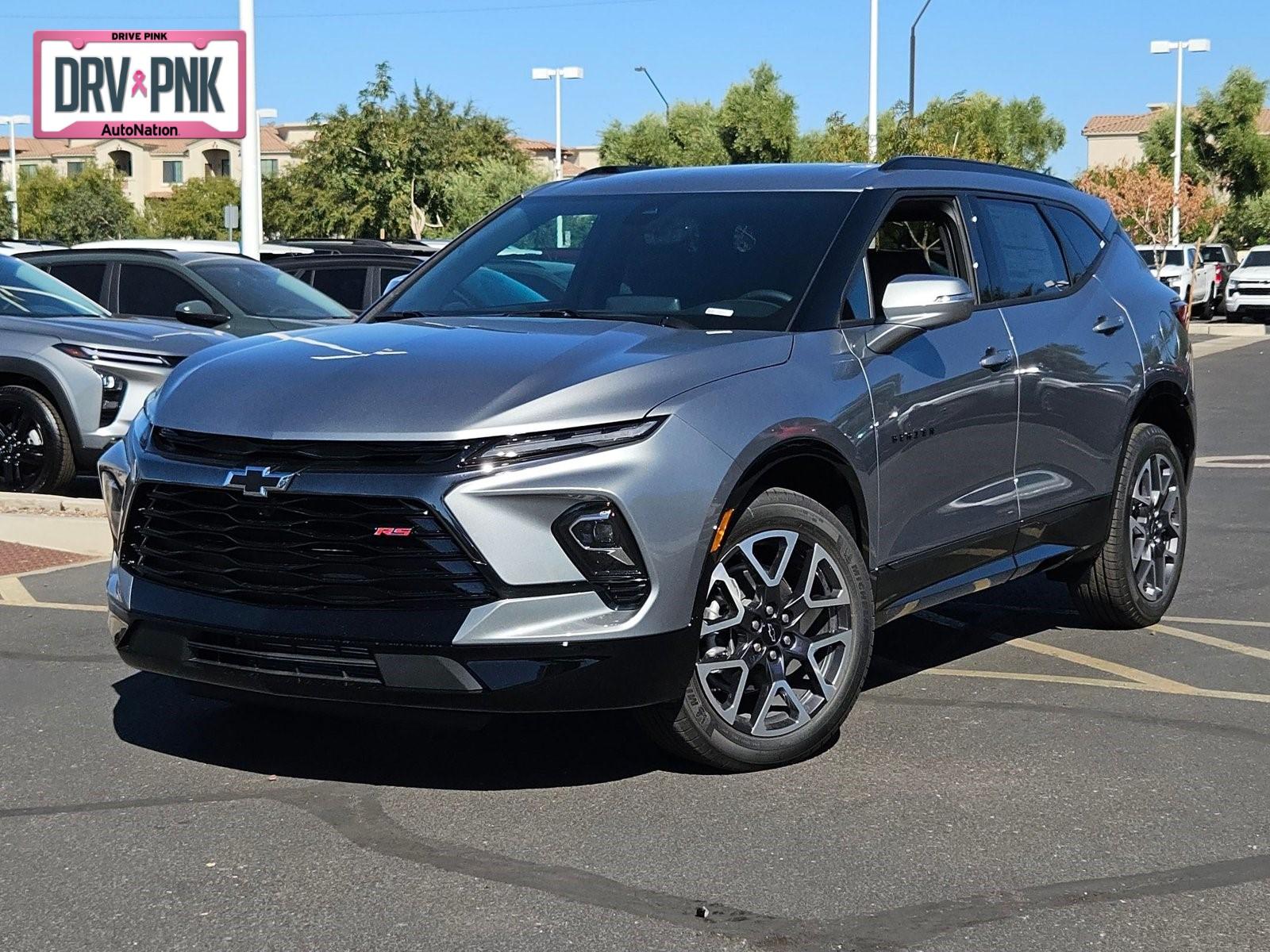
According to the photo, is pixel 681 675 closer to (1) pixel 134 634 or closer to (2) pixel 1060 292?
(1) pixel 134 634

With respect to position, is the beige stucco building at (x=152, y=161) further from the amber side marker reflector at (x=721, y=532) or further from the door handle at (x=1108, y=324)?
the amber side marker reflector at (x=721, y=532)

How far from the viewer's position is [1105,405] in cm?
708

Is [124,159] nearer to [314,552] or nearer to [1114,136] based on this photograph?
[1114,136]

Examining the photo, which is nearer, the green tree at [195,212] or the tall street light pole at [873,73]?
the tall street light pole at [873,73]

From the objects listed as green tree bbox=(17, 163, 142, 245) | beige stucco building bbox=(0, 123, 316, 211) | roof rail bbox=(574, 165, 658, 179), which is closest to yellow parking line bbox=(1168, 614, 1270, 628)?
roof rail bbox=(574, 165, 658, 179)

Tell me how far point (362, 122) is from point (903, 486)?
172 ft

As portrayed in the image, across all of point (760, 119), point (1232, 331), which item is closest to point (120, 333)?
point (1232, 331)

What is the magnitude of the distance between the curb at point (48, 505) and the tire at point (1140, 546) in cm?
579

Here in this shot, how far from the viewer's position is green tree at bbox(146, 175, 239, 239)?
105 m

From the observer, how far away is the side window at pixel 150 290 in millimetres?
13961

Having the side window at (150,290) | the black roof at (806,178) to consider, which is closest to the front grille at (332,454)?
the black roof at (806,178)

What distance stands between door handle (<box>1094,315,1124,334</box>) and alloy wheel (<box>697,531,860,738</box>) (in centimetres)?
224

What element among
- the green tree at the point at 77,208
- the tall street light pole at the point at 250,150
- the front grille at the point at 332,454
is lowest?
the front grille at the point at 332,454

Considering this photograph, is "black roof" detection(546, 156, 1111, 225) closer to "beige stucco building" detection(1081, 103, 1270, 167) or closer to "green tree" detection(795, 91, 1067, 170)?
"green tree" detection(795, 91, 1067, 170)
